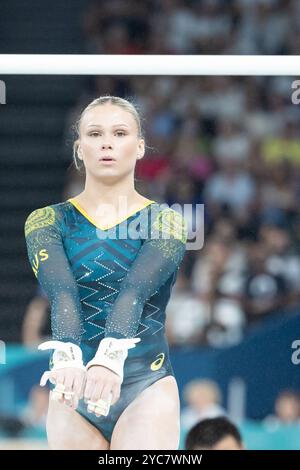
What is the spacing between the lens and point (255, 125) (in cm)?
615

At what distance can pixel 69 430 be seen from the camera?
9.12 feet

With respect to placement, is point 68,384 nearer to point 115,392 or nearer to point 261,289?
point 115,392

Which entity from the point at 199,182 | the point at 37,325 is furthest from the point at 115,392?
the point at 199,182

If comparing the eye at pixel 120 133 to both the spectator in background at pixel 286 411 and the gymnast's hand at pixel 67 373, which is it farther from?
the spectator in background at pixel 286 411

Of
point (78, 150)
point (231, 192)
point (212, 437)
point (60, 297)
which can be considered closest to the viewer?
point (60, 297)

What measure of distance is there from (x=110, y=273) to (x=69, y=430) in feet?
1.61

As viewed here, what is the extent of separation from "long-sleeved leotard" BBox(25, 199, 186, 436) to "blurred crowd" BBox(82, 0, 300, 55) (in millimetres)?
4262

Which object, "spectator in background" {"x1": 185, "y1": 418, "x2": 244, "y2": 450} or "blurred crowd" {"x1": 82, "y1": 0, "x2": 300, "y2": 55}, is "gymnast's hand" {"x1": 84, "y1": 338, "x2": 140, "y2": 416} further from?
"blurred crowd" {"x1": 82, "y1": 0, "x2": 300, "y2": 55}

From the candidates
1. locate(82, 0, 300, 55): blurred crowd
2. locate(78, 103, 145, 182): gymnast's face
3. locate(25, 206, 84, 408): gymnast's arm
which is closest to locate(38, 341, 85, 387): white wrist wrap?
locate(25, 206, 84, 408): gymnast's arm

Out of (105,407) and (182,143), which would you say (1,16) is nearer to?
(182,143)
